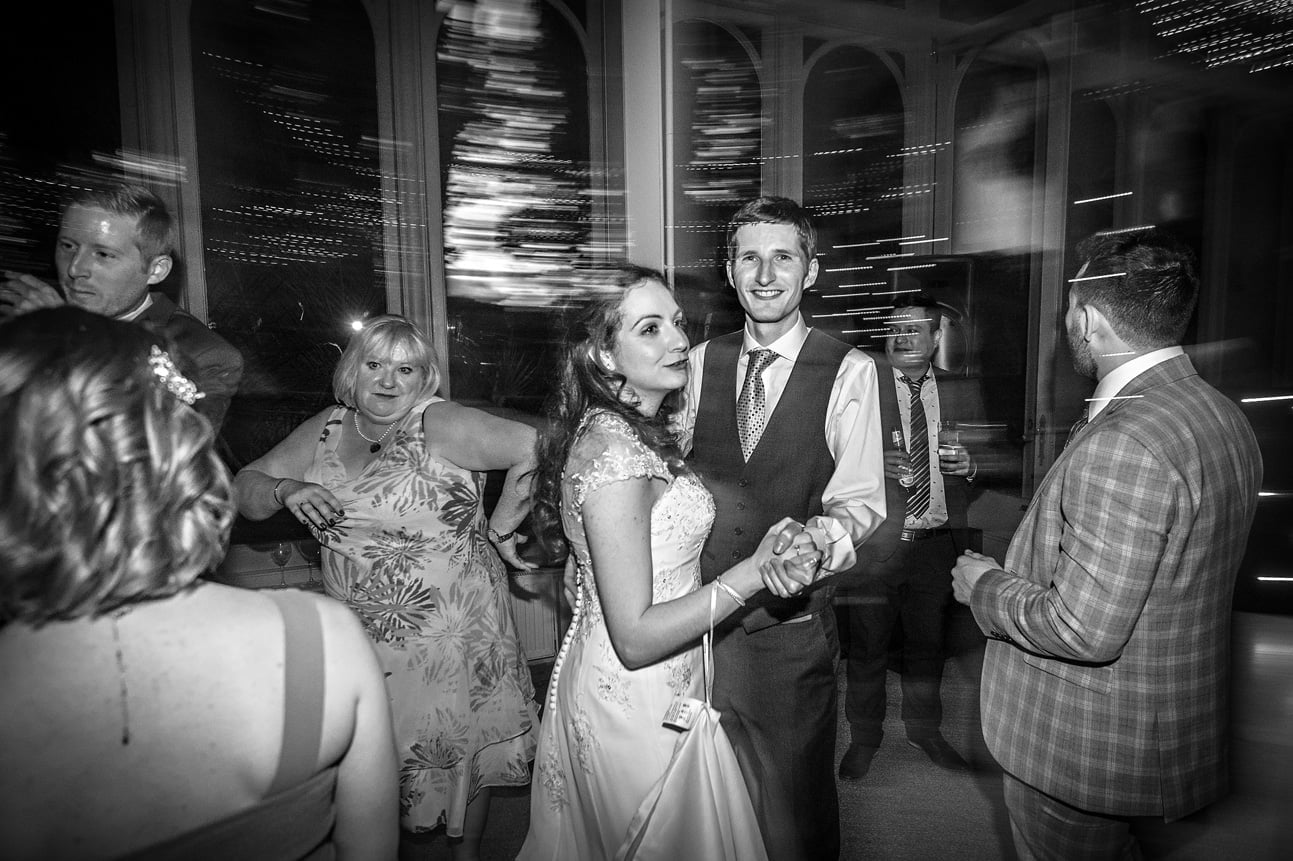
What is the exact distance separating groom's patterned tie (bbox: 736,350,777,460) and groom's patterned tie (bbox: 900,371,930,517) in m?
0.64

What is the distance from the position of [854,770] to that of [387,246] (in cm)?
243

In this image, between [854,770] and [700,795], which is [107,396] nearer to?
[700,795]

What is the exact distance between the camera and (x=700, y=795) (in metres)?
1.05

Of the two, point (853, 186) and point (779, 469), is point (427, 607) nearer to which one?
point (779, 469)

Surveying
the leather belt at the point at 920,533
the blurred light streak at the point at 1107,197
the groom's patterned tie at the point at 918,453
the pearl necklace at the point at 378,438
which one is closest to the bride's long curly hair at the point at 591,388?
the pearl necklace at the point at 378,438

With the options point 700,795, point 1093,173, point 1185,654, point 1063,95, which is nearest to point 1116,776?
point 1185,654

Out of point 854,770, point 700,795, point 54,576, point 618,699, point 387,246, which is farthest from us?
point 387,246

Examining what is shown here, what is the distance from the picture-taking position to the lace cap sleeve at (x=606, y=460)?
42.6 inches

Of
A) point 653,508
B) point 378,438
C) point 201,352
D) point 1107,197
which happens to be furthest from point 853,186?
point 201,352

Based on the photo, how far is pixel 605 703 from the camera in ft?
3.92

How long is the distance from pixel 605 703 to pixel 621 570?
295 mm

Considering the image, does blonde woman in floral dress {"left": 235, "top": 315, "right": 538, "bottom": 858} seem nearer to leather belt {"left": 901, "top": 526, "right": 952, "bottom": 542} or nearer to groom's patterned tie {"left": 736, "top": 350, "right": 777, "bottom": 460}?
A: groom's patterned tie {"left": 736, "top": 350, "right": 777, "bottom": 460}

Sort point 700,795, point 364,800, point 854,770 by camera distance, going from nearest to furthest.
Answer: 1. point 364,800
2. point 700,795
3. point 854,770

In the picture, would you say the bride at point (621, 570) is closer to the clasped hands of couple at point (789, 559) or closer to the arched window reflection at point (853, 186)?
the clasped hands of couple at point (789, 559)
